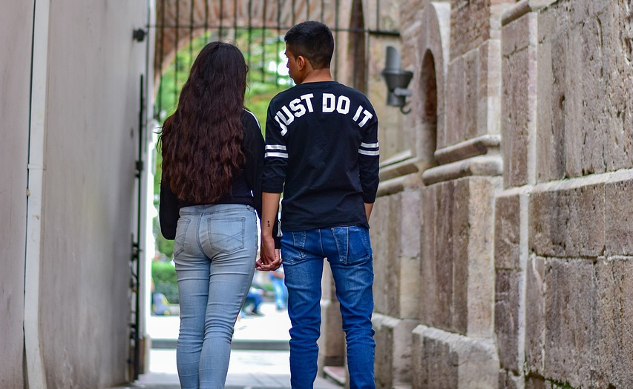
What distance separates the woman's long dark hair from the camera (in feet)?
15.8

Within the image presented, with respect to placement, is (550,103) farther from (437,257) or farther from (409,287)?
(409,287)

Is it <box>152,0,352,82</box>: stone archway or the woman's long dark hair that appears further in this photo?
<box>152,0,352,82</box>: stone archway

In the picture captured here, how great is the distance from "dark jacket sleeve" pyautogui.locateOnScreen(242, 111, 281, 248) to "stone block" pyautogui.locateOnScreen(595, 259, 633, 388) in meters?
1.40

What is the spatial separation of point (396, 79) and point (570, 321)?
14.6 feet

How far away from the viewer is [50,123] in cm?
574

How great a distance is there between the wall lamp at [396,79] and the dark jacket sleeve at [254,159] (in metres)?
4.33

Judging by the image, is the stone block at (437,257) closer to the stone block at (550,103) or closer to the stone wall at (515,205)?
the stone wall at (515,205)

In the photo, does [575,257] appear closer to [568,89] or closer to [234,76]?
[568,89]

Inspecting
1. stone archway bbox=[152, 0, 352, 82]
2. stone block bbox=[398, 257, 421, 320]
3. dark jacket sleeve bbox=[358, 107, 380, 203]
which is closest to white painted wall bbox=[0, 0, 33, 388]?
dark jacket sleeve bbox=[358, 107, 380, 203]

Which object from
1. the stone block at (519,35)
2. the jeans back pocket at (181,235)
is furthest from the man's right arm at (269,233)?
the stone block at (519,35)

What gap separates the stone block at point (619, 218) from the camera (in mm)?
4352

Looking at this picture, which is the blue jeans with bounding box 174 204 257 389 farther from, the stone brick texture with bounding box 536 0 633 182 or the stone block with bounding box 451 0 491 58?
the stone block with bounding box 451 0 491 58

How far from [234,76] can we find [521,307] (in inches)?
77.1

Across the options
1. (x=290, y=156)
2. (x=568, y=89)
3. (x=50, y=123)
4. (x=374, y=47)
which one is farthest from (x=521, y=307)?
(x=374, y=47)
